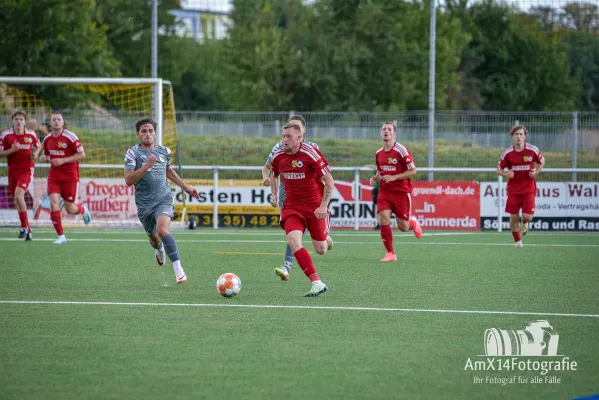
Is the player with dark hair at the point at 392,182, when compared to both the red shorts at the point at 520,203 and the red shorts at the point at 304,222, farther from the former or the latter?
the red shorts at the point at 304,222

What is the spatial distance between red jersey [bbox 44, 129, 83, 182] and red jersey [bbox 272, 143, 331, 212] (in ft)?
21.8

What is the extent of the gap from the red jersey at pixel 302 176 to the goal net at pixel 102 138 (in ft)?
30.9

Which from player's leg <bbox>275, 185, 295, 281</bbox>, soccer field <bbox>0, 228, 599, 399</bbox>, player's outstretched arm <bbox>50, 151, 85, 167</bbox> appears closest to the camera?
soccer field <bbox>0, 228, 599, 399</bbox>

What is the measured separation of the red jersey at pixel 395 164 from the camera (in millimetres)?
14031

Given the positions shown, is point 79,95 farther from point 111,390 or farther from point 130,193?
point 111,390

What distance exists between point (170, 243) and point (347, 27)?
37270mm

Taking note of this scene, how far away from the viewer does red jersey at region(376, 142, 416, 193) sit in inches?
552

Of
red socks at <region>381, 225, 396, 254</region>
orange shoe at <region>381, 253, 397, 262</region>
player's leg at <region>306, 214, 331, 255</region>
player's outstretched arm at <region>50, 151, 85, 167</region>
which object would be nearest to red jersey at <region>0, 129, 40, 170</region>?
player's outstretched arm at <region>50, 151, 85, 167</region>

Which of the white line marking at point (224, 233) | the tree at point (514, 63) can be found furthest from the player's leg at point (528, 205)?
the tree at point (514, 63)

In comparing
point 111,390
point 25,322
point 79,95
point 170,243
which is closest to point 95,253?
point 170,243

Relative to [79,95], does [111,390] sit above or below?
below

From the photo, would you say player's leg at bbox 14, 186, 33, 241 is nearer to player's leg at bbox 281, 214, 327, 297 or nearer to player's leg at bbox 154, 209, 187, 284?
player's leg at bbox 154, 209, 187, 284

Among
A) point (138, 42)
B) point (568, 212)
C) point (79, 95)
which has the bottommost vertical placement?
point (568, 212)

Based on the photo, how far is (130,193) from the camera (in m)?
21.4
